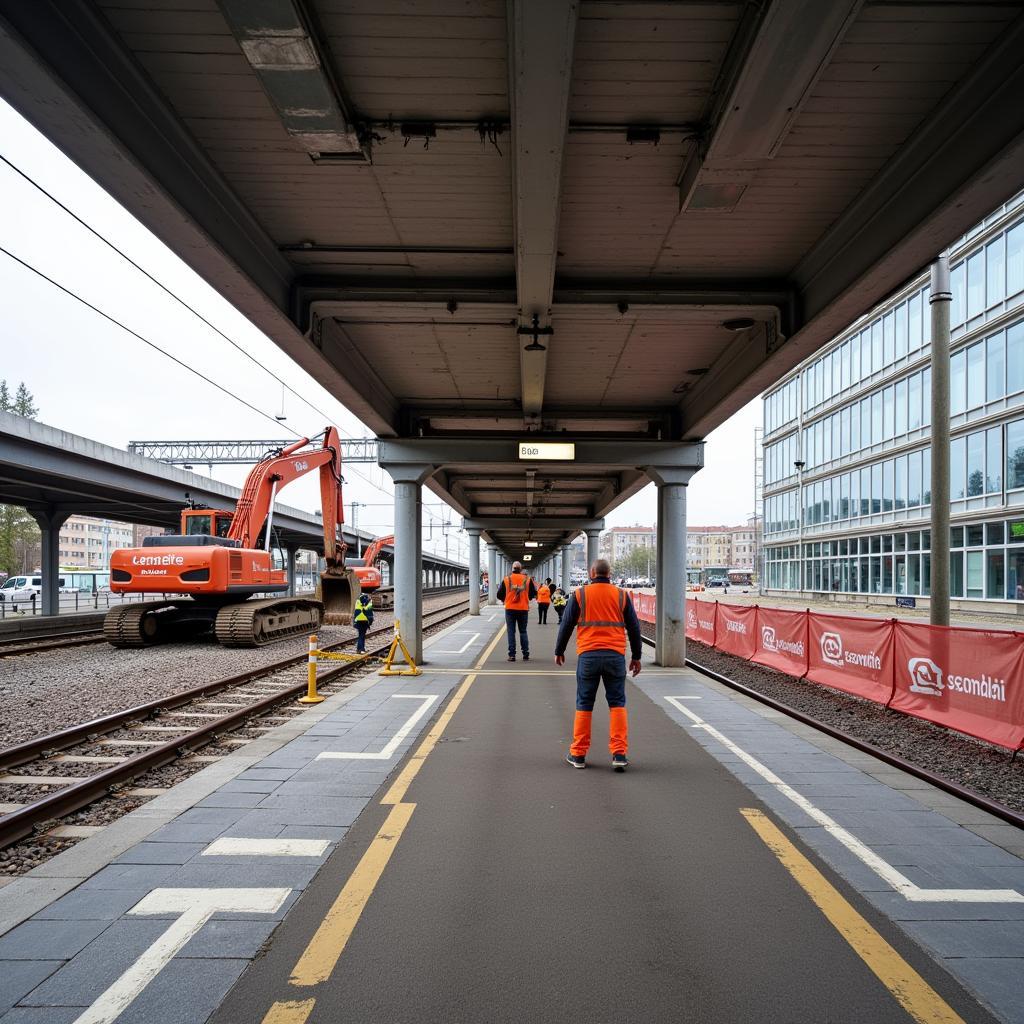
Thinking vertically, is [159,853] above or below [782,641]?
below

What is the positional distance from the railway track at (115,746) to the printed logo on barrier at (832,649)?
8024 millimetres

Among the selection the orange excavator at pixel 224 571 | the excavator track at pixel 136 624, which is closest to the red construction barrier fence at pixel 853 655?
the orange excavator at pixel 224 571

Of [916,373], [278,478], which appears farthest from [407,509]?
[916,373]

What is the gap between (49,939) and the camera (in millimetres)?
3611

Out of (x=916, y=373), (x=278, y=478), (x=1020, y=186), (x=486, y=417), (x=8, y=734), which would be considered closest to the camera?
(x=1020, y=186)

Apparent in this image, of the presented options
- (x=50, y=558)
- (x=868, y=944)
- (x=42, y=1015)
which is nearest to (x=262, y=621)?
(x=42, y=1015)

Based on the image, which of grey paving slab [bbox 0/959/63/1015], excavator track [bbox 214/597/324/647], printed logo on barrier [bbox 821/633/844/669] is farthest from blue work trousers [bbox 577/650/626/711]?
excavator track [bbox 214/597/324/647]

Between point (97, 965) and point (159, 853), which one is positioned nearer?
point (97, 965)

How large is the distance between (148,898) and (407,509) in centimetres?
1135

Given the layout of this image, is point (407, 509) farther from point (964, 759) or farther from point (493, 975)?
point (493, 975)

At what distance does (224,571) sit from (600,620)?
1258 cm

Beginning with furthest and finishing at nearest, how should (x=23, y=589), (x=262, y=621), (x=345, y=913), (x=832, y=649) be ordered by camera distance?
(x=23, y=589) → (x=262, y=621) → (x=832, y=649) → (x=345, y=913)

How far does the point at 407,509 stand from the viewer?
49.9ft

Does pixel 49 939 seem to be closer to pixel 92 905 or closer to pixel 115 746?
pixel 92 905
